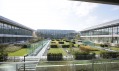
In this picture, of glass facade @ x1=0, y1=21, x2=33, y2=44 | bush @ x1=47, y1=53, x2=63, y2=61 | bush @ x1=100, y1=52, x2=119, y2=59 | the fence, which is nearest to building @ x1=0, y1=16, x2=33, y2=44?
glass facade @ x1=0, y1=21, x2=33, y2=44

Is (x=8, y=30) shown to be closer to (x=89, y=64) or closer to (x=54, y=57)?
(x=54, y=57)

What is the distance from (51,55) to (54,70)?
877 centimetres

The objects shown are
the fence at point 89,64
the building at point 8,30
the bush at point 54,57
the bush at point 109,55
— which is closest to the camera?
the fence at point 89,64

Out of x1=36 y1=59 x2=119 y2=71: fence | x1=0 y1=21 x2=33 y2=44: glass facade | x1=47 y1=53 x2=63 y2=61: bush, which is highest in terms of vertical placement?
x1=0 y1=21 x2=33 y2=44: glass facade

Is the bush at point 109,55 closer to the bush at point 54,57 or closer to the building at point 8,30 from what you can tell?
the bush at point 54,57

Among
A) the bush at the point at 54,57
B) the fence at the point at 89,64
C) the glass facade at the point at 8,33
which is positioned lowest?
the bush at the point at 54,57

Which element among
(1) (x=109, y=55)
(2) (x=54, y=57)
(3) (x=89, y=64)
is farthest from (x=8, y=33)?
(3) (x=89, y=64)

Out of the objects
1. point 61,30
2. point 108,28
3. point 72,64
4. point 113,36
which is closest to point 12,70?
point 72,64

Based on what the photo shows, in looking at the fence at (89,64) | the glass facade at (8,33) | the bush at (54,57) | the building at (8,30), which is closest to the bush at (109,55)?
the bush at (54,57)

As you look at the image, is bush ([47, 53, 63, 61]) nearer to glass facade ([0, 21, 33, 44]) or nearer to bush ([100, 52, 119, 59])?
bush ([100, 52, 119, 59])

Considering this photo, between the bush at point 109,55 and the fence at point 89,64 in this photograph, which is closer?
the fence at point 89,64

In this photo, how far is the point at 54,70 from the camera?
909 centimetres

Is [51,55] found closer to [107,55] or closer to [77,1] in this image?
[107,55]

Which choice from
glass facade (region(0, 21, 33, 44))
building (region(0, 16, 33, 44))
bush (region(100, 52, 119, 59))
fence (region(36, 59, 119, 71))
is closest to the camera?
fence (region(36, 59, 119, 71))
